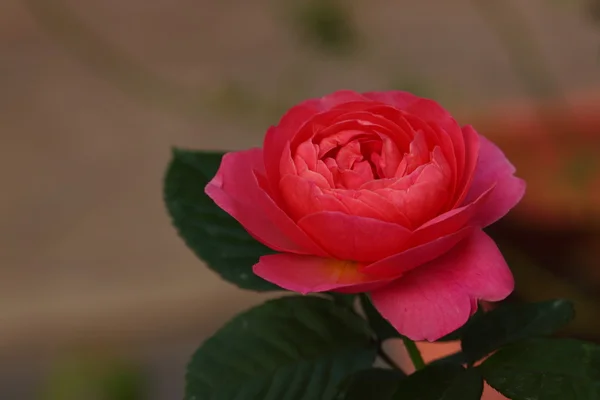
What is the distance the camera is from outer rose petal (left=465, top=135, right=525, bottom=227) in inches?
9.6

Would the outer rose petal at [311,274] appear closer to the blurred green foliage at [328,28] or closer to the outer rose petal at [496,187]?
the outer rose petal at [496,187]

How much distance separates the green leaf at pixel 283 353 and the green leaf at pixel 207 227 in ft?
0.07

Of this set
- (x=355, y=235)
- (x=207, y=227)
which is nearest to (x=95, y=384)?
(x=207, y=227)

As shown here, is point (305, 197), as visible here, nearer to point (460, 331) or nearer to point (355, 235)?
point (355, 235)

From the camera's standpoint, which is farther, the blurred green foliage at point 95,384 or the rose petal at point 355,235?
the blurred green foliage at point 95,384

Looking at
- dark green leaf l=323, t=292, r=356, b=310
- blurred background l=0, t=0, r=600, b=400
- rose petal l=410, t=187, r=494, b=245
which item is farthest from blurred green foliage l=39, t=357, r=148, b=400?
rose petal l=410, t=187, r=494, b=245

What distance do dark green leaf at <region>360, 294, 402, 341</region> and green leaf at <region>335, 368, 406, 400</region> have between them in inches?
1.0

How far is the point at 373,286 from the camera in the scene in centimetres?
22

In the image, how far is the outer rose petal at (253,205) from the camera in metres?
0.22

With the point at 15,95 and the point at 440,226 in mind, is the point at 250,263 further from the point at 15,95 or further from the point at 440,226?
Answer: the point at 15,95

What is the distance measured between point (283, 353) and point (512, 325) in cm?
11

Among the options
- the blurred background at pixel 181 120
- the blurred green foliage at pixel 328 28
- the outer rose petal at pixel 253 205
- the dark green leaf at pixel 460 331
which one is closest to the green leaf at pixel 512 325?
the dark green leaf at pixel 460 331

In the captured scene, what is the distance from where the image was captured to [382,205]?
21 cm

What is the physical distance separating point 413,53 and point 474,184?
99 centimetres
